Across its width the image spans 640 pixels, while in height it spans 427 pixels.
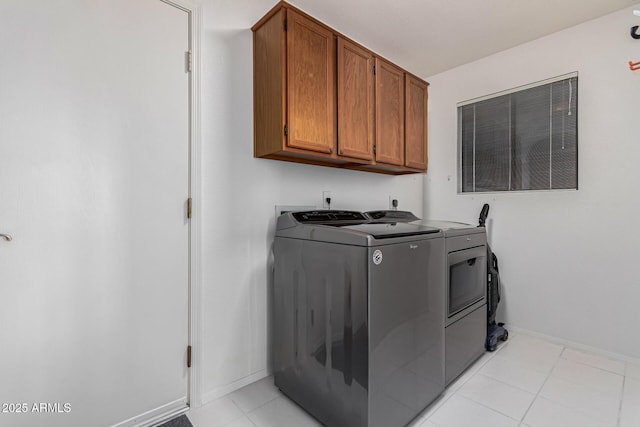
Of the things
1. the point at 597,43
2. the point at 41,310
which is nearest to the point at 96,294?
the point at 41,310

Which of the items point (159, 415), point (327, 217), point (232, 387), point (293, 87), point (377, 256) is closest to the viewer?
point (377, 256)

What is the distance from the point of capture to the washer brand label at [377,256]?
1337 mm

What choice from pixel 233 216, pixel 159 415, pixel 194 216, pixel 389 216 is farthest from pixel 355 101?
pixel 159 415

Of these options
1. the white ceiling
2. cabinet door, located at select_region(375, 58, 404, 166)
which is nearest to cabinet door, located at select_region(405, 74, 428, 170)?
cabinet door, located at select_region(375, 58, 404, 166)

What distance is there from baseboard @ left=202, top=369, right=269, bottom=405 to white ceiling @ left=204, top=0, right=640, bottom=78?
225cm

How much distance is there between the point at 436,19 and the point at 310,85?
1289 mm

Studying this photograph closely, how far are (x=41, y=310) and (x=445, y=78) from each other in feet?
12.7

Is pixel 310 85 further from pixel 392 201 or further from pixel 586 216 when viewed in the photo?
pixel 586 216

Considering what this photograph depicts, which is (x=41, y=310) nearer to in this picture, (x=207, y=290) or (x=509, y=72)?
(x=207, y=290)

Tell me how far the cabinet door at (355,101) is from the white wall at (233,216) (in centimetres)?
51

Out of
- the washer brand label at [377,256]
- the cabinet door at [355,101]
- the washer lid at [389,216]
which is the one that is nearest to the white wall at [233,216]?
the cabinet door at [355,101]

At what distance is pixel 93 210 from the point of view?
140cm

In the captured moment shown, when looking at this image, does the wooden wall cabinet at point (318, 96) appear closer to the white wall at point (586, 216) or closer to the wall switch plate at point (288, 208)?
the wall switch plate at point (288, 208)

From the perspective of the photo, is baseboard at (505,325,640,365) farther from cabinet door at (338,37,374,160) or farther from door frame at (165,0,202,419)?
door frame at (165,0,202,419)
